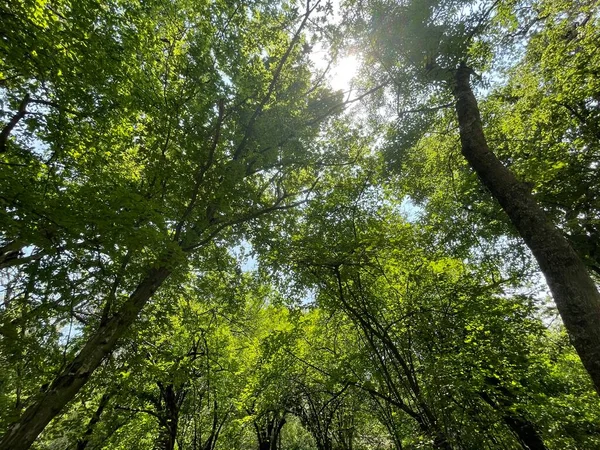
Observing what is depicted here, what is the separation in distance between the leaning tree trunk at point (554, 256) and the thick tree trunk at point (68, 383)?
16.5 ft

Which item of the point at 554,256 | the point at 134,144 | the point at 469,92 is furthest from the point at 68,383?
the point at 469,92

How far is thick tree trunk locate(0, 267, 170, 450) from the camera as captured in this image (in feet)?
9.48

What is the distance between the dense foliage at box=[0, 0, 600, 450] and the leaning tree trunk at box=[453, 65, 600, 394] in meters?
0.03


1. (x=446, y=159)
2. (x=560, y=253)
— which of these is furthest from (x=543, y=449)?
(x=446, y=159)

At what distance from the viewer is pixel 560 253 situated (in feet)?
9.43

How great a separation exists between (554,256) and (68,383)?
5760 millimetres

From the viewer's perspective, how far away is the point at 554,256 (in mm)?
2885

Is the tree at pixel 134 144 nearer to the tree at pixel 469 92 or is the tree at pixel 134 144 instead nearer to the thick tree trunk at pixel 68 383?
the thick tree trunk at pixel 68 383

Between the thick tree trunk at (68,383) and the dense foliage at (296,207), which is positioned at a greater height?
the dense foliage at (296,207)

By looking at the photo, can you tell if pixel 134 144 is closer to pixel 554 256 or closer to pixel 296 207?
pixel 296 207

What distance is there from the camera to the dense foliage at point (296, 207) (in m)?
3.23

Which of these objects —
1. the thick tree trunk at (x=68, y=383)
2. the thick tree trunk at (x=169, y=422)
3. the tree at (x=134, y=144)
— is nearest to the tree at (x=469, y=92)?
the tree at (x=134, y=144)

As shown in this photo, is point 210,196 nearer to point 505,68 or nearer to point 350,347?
point 350,347

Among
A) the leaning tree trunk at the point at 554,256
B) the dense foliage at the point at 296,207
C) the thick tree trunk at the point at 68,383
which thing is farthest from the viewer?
the dense foliage at the point at 296,207
